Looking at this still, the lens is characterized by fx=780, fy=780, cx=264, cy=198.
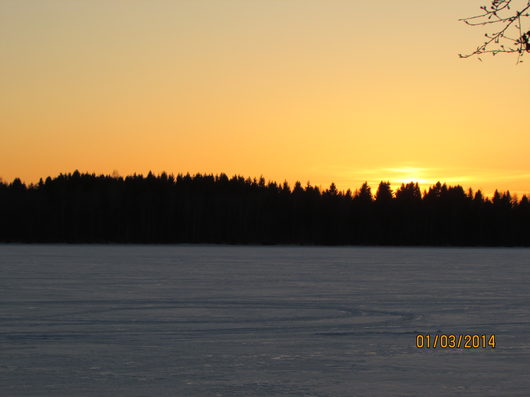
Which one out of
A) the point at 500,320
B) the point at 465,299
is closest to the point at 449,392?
the point at 500,320

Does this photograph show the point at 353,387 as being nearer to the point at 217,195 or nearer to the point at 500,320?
the point at 500,320

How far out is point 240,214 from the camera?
15938cm

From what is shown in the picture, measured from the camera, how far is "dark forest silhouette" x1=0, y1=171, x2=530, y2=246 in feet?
495

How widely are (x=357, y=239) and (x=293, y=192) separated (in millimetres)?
21896
